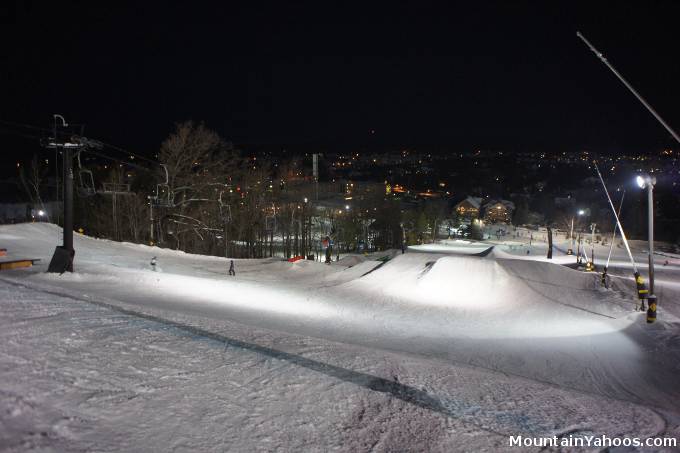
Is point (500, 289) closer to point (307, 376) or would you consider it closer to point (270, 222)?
point (307, 376)

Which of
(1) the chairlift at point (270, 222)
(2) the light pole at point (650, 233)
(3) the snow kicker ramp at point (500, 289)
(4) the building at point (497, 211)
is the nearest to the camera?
(2) the light pole at point (650, 233)

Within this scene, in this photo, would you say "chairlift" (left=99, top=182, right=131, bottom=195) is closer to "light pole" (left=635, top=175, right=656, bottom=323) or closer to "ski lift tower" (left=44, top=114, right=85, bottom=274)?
"ski lift tower" (left=44, top=114, right=85, bottom=274)

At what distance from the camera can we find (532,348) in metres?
10.2

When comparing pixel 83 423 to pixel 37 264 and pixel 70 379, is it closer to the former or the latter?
pixel 70 379

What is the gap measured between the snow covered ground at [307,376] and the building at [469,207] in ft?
380

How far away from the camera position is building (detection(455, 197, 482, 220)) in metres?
127

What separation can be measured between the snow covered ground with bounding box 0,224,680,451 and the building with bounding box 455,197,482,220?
115864mm

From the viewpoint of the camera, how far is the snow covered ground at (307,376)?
427 centimetres

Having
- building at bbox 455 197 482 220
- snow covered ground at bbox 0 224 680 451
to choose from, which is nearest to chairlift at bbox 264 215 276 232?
snow covered ground at bbox 0 224 680 451

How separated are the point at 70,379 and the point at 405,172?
178103 millimetres

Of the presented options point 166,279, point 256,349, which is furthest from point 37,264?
point 256,349

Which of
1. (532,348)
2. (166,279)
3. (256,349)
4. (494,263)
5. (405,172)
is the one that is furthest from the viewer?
(405,172)

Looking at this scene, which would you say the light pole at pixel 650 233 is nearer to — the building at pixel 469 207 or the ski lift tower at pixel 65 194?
the ski lift tower at pixel 65 194

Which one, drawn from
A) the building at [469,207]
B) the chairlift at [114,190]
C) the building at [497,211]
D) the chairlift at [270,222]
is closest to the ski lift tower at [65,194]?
the chairlift at [114,190]
